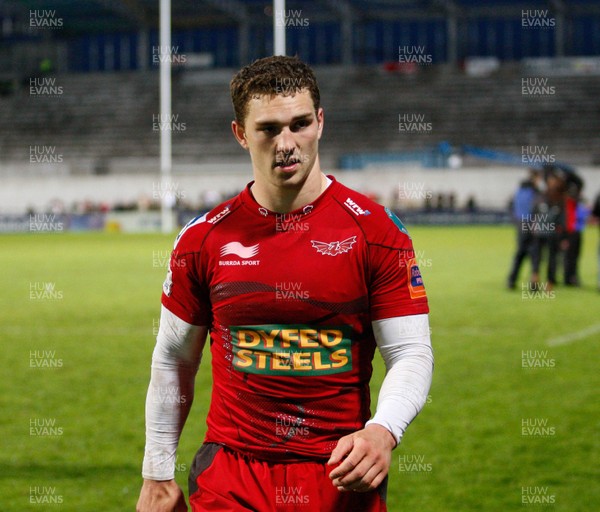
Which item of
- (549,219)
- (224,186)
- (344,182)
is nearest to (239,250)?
(549,219)

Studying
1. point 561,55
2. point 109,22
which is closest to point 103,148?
point 109,22

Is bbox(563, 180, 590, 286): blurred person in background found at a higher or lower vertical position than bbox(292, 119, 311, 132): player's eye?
lower

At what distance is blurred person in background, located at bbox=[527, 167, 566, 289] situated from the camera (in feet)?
52.3

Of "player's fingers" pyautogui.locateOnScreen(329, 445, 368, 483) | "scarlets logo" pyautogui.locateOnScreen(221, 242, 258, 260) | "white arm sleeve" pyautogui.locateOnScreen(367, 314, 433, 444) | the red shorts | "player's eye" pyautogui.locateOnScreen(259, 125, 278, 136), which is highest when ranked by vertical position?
"player's eye" pyautogui.locateOnScreen(259, 125, 278, 136)

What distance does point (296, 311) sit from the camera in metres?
2.87

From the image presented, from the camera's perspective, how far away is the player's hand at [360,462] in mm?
2516

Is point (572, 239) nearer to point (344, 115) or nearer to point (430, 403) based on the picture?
point (430, 403)

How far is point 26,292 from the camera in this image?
1706 centimetres

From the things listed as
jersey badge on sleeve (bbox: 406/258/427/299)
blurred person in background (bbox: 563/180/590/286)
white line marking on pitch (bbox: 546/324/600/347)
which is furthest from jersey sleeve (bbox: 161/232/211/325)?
blurred person in background (bbox: 563/180/590/286)

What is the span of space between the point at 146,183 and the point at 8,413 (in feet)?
127

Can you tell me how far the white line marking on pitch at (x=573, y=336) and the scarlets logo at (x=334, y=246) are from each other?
8.37 metres

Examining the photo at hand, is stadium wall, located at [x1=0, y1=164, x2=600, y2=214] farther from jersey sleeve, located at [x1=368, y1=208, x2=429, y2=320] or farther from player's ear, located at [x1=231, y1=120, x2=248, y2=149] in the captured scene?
jersey sleeve, located at [x1=368, y1=208, x2=429, y2=320]

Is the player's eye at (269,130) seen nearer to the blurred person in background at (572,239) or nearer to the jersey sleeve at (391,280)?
the jersey sleeve at (391,280)

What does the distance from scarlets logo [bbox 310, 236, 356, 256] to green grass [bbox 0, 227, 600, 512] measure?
112 inches
